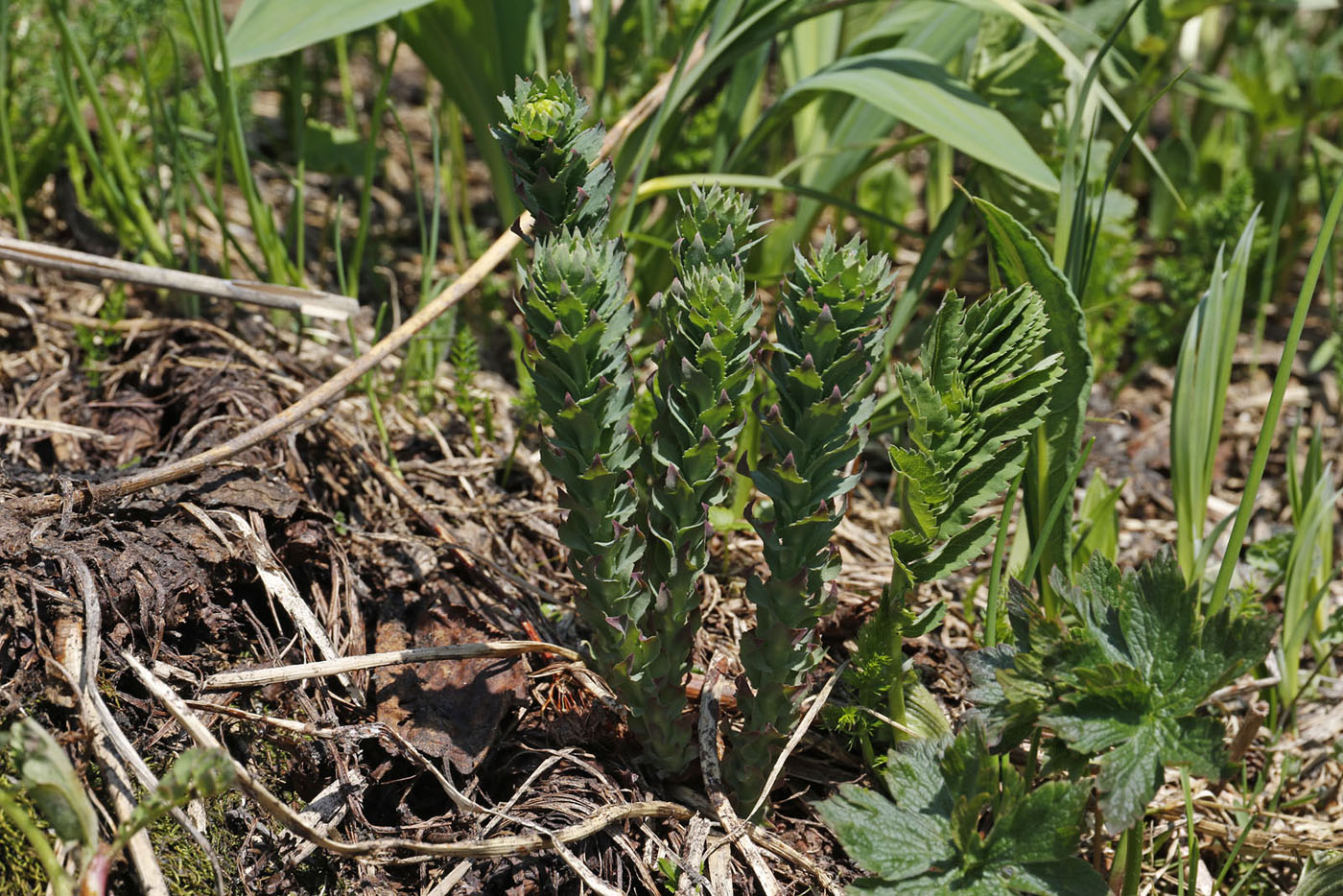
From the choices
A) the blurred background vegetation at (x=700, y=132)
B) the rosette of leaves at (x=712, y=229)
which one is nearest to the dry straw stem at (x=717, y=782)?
the rosette of leaves at (x=712, y=229)

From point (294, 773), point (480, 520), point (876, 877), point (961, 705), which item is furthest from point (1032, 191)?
point (294, 773)

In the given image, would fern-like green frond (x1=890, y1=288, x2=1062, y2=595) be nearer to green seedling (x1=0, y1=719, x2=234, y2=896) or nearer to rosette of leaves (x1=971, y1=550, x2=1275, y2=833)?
rosette of leaves (x1=971, y1=550, x2=1275, y2=833)

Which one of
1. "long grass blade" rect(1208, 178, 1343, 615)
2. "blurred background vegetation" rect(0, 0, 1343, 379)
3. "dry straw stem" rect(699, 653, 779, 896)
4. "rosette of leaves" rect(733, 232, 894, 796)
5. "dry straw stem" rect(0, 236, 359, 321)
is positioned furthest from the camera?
"blurred background vegetation" rect(0, 0, 1343, 379)

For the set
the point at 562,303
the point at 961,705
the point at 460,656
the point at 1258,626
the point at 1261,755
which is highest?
the point at 562,303

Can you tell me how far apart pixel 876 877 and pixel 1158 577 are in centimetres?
43

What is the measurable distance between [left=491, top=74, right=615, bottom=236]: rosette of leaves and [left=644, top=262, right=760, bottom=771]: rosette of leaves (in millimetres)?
128

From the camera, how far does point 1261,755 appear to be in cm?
163

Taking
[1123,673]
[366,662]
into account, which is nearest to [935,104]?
[1123,673]

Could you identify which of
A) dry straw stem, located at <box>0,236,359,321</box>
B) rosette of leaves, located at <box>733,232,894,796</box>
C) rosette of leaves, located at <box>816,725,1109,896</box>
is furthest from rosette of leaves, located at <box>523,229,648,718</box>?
dry straw stem, located at <box>0,236,359,321</box>

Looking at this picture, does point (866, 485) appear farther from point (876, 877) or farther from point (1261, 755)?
point (876, 877)

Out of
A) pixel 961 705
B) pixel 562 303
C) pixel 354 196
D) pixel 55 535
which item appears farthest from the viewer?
pixel 354 196

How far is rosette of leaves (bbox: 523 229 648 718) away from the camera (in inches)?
38.8

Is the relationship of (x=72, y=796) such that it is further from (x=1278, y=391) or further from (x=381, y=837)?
(x=1278, y=391)

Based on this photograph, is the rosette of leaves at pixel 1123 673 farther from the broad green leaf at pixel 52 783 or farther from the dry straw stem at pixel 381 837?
the broad green leaf at pixel 52 783
